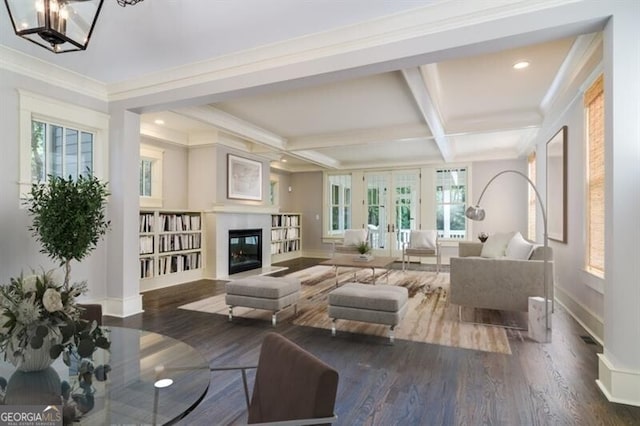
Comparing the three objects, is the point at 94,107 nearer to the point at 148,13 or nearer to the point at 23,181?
the point at 23,181

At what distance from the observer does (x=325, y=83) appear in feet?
11.5

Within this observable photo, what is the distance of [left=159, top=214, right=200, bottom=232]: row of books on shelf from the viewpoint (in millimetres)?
5496

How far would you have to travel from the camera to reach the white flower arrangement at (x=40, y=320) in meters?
1.19

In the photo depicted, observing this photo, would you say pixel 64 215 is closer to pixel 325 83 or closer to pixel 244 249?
pixel 325 83

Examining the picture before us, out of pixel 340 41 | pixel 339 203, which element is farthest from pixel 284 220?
pixel 340 41

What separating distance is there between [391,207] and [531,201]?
129 inches

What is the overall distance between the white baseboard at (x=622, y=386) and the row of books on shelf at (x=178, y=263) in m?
5.55

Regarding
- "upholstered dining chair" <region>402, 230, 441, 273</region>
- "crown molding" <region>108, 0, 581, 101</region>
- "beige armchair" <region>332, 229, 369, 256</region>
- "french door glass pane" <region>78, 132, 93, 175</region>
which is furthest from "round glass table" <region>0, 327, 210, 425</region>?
"beige armchair" <region>332, 229, 369, 256</region>

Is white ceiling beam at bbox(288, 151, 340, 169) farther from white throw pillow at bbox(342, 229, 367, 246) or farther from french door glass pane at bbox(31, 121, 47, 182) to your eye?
french door glass pane at bbox(31, 121, 47, 182)

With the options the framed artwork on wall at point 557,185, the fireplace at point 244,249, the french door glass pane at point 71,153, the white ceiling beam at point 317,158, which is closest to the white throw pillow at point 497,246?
the framed artwork on wall at point 557,185

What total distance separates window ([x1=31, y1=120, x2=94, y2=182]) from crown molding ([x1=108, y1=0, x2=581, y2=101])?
841 millimetres

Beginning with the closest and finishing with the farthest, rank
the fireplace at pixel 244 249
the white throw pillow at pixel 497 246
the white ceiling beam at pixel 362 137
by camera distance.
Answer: the white throw pillow at pixel 497 246
the white ceiling beam at pixel 362 137
the fireplace at pixel 244 249

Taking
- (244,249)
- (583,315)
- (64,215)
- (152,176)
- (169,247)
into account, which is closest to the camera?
(64,215)

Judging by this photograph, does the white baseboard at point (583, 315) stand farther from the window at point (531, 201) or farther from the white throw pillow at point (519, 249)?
the window at point (531, 201)
